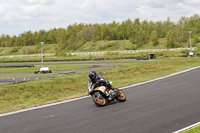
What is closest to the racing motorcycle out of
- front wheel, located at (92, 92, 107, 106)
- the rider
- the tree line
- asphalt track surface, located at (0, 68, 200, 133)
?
front wheel, located at (92, 92, 107, 106)

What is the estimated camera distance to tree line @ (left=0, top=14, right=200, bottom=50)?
95125mm

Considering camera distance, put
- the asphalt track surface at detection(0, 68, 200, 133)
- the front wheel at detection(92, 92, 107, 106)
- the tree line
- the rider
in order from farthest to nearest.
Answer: the tree line → the rider → the front wheel at detection(92, 92, 107, 106) → the asphalt track surface at detection(0, 68, 200, 133)

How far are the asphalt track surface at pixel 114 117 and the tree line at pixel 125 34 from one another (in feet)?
255

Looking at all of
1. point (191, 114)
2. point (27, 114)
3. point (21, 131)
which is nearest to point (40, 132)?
point (21, 131)

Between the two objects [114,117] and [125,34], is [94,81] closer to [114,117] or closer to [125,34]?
[114,117]

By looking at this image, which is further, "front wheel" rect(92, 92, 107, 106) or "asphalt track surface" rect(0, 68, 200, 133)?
"front wheel" rect(92, 92, 107, 106)

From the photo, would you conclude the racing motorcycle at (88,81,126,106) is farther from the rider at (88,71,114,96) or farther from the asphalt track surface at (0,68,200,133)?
the asphalt track surface at (0,68,200,133)

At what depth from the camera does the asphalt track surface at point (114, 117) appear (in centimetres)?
805

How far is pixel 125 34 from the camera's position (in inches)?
4845

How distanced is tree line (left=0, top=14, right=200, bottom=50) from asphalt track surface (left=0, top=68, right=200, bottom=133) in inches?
3058

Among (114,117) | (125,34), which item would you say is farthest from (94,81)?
(125,34)

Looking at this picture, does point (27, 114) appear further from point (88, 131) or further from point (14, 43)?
point (14, 43)

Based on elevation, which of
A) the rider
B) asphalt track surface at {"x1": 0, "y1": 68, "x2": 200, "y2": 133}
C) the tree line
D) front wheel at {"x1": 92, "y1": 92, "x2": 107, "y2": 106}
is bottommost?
asphalt track surface at {"x1": 0, "y1": 68, "x2": 200, "y2": 133}

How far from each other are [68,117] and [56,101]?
3.94 metres
